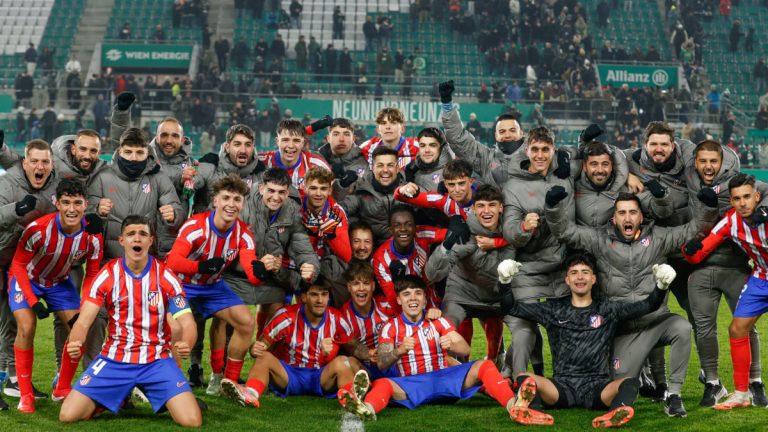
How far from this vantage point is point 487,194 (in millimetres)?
7012

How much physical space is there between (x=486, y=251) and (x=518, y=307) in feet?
1.78

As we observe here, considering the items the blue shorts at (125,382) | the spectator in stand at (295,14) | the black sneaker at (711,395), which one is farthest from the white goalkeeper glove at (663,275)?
the spectator in stand at (295,14)

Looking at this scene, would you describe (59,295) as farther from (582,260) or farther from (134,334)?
(582,260)

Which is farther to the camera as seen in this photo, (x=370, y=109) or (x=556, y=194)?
(x=370, y=109)

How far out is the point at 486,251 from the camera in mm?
7152

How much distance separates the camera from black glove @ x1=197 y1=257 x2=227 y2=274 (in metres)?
6.57

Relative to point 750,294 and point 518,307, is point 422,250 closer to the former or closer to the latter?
point 518,307

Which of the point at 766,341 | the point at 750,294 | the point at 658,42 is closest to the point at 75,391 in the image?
the point at 750,294

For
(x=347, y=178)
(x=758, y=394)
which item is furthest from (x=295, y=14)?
(x=758, y=394)

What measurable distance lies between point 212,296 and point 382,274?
126cm

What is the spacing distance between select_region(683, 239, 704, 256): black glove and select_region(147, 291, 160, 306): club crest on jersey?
3.46m

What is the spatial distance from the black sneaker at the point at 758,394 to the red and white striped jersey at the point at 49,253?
458 cm

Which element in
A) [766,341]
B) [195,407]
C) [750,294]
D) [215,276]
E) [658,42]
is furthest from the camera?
[658,42]

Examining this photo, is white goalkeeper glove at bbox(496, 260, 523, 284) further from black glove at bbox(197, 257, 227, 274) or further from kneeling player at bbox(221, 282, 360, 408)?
black glove at bbox(197, 257, 227, 274)
